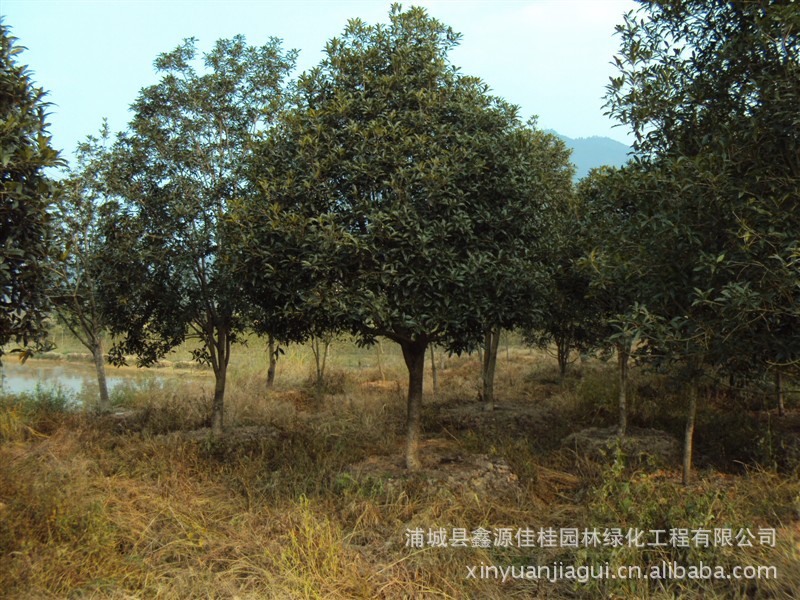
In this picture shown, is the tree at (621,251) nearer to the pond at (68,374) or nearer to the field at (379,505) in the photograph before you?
the field at (379,505)

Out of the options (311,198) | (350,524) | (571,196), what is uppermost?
(571,196)

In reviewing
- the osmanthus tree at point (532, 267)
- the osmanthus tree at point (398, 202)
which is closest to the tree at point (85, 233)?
the osmanthus tree at point (398, 202)

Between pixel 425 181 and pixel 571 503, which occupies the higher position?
pixel 425 181

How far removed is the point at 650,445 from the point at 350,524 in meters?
5.46

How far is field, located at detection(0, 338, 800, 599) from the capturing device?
5047 millimetres

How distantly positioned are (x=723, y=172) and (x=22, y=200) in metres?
6.33

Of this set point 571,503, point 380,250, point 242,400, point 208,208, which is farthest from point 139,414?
point 571,503

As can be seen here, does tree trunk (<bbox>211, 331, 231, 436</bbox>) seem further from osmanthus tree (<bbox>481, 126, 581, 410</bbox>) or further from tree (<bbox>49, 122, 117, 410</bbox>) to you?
osmanthus tree (<bbox>481, 126, 581, 410</bbox>)

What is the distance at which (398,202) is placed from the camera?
6852 mm

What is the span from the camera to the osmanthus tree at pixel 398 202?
269 inches

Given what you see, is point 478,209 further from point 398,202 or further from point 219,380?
point 219,380

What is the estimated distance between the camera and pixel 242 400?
46.7 ft

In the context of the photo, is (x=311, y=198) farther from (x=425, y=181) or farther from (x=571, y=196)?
(x=571, y=196)

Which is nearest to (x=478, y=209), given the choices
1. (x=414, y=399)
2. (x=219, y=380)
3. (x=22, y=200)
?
(x=414, y=399)
